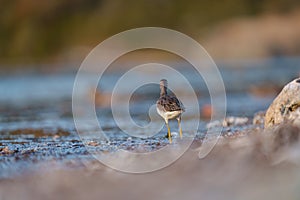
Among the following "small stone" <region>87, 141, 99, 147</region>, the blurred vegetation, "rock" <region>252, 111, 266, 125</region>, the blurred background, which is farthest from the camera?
the blurred vegetation

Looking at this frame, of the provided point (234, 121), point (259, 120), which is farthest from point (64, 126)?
point (259, 120)

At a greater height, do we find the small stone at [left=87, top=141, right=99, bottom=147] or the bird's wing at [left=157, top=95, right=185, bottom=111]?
the bird's wing at [left=157, top=95, right=185, bottom=111]

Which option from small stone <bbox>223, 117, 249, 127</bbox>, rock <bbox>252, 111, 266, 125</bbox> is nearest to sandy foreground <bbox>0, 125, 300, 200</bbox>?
rock <bbox>252, 111, 266, 125</bbox>

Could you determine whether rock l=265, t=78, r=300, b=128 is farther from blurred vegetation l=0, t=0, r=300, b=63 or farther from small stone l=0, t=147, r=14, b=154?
blurred vegetation l=0, t=0, r=300, b=63

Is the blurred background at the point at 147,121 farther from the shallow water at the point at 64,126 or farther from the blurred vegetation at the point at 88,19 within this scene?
the blurred vegetation at the point at 88,19

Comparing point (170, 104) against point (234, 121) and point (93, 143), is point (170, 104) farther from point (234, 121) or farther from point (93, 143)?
point (234, 121)

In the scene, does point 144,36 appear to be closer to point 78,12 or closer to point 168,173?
point 78,12
